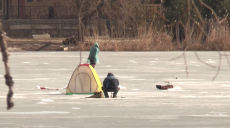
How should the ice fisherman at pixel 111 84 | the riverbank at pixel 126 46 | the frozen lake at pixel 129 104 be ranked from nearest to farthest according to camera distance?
the frozen lake at pixel 129 104 < the ice fisherman at pixel 111 84 < the riverbank at pixel 126 46

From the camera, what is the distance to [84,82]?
1283cm

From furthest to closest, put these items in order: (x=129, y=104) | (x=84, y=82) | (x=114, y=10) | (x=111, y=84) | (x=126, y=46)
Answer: (x=114, y=10)
(x=126, y=46)
(x=84, y=82)
(x=111, y=84)
(x=129, y=104)

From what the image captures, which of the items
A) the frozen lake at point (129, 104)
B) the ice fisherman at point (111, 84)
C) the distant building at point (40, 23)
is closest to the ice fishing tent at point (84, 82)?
the frozen lake at point (129, 104)

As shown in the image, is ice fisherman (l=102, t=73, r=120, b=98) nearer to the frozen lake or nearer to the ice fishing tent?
the frozen lake

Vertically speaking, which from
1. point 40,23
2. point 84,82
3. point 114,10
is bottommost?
point 84,82

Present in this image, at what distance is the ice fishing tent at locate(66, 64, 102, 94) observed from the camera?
1262 centimetres

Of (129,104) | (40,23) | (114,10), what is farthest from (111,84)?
(40,23)

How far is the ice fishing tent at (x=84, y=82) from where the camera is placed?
1262cm

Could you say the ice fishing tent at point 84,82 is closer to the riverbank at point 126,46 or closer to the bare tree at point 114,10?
the riverbank at point 126,46

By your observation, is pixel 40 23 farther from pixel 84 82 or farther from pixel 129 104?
pixel 129 104

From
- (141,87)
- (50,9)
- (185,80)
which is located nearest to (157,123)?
(141,87)

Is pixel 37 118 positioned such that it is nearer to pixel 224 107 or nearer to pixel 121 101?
pixel 121 101

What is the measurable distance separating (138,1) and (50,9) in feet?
51.5

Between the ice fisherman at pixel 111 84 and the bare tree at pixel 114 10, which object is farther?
the bare tree at pixel 114 10
